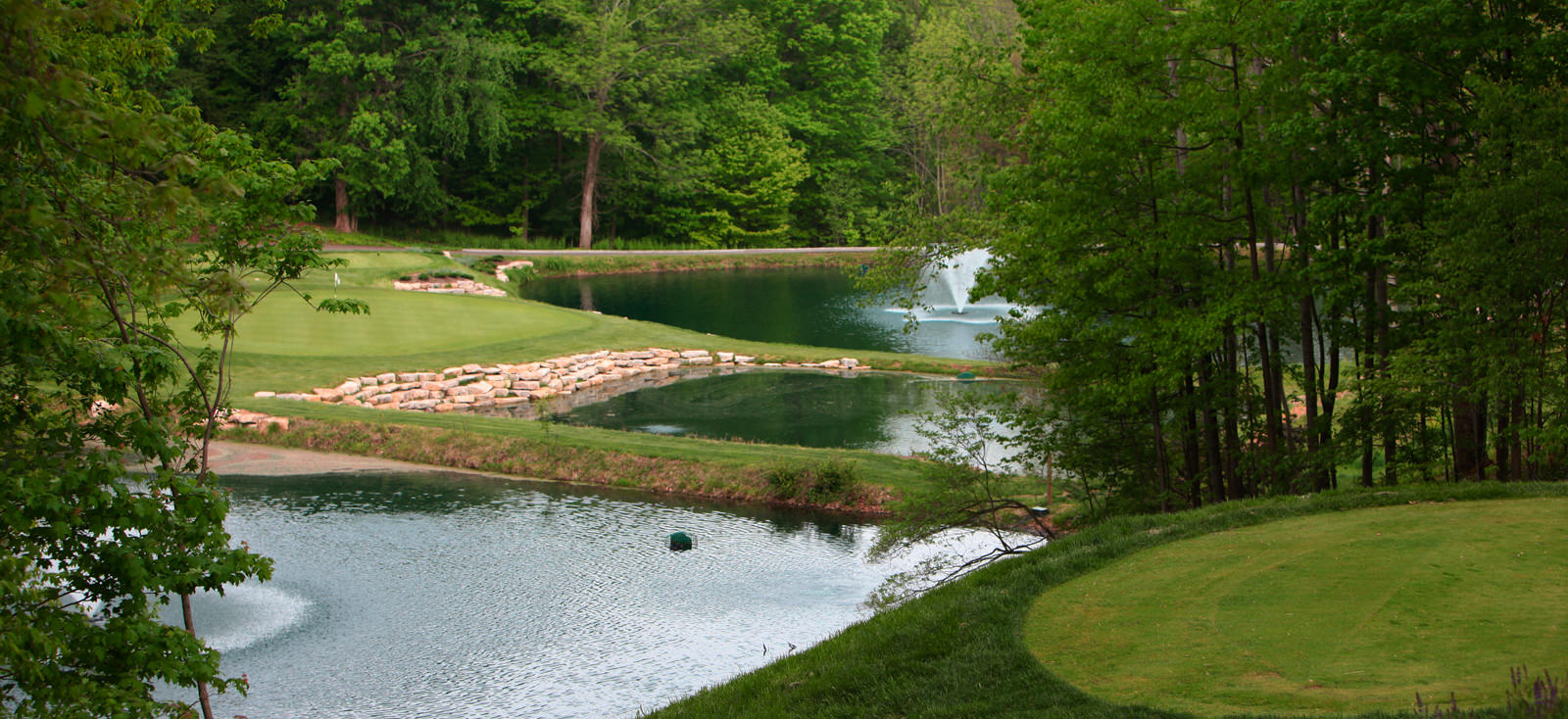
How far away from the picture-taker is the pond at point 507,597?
40.2 feet

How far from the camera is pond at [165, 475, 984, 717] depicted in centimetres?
1224

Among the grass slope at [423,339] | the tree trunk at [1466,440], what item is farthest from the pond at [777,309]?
the tree trunk at [1466,440]

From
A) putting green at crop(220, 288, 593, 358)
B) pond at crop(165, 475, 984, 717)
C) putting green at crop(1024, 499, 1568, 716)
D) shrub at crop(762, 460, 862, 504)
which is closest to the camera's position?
putting green at crop(1024, 499, 1568, 716)

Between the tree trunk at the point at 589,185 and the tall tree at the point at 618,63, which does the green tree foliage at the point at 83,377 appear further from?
the tree trunk at the point at 589,185

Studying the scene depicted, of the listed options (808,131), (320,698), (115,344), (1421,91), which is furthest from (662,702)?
(808,131)

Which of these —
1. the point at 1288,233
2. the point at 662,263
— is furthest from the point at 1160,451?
the point at 662,263

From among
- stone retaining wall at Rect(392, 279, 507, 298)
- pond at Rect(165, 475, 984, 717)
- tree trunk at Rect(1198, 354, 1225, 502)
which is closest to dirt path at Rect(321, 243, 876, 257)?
stone retaining wall at Rect(392, 279, 507, 298)

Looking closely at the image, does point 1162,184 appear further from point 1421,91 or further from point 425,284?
point 425,284

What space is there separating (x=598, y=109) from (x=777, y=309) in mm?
19326

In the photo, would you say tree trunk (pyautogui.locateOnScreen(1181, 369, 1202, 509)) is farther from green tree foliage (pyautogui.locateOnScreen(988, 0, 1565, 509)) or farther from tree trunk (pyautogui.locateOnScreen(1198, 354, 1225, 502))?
tree trunk (pyautogui.locateOnScreen(1198, 354, 1225, 502))

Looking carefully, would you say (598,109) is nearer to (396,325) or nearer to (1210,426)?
(396,325)

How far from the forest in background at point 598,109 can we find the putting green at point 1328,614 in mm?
37501

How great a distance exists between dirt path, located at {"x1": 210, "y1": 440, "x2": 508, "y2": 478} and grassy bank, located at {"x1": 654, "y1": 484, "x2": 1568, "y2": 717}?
1245 cm

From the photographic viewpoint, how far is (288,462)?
69.8ft
